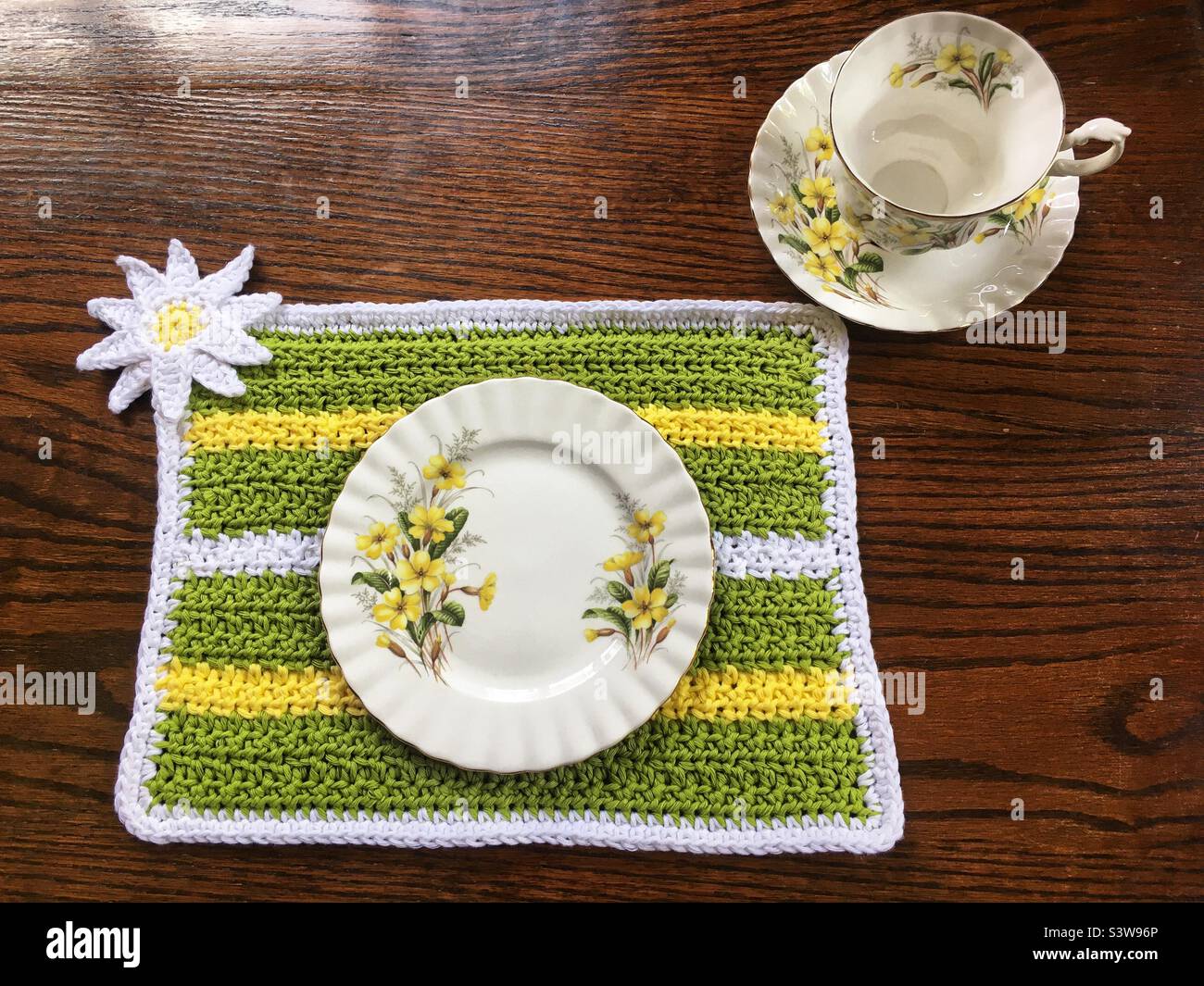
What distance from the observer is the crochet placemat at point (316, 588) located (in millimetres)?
738

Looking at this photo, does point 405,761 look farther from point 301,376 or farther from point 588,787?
point 301,376

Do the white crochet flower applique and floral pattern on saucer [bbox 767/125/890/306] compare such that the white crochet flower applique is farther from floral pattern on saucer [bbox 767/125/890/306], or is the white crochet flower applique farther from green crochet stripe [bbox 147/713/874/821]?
floral pattern on saucer [bbox 767/125/890/306]

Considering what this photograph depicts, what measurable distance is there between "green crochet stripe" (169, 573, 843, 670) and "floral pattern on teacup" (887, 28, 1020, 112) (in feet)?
1.50

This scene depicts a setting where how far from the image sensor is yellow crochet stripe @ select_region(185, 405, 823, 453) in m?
0.78

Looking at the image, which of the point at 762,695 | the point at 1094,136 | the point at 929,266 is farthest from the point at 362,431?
the point at 1094,136

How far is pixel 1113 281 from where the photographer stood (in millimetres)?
816

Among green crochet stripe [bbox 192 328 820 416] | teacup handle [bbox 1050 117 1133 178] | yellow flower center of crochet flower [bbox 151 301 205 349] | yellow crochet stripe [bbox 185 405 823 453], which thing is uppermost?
teacup handle [bbox 1050 117 1133 178]

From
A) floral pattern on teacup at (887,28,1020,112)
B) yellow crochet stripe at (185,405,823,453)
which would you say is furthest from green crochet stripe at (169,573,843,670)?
floral pattern on teacup at (887,28,1020,112)

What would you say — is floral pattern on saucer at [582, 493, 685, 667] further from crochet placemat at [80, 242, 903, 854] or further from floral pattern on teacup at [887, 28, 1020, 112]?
floral pattern on teacup at [887, 28, 1020, 112]

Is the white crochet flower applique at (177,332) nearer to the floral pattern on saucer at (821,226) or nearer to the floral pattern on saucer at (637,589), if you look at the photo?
the floral pattern on saucer at (637,589)

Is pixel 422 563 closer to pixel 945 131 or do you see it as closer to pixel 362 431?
pixel 362 431

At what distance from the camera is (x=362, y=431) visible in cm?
78

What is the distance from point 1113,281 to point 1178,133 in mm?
162

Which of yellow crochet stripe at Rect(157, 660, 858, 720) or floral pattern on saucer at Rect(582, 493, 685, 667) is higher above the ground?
floral pattern on saucer at Rect(582, 493, 685, 667)
